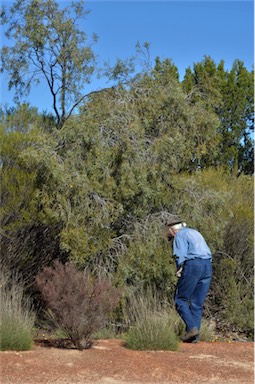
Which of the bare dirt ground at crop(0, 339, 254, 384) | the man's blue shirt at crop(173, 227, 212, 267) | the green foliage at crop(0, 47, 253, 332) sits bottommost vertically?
the bare dirt ground at crop(0, 339, 254, 384)

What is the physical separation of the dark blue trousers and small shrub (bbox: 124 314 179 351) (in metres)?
0.83

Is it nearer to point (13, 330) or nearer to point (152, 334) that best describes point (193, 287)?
point (152, 334)

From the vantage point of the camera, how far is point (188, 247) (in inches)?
350

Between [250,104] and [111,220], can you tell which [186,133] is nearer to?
[111,220]

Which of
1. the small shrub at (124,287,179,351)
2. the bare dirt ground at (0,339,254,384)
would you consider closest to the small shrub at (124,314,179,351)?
the small shrub at (124,287,179,351)

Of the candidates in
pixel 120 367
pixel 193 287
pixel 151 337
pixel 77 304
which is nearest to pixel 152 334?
pixel 151 337

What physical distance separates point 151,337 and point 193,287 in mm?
1361

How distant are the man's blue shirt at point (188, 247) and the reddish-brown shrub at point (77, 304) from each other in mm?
1305

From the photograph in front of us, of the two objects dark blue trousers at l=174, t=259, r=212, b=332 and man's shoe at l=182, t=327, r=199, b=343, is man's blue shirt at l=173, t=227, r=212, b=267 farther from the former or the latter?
man's shoe at l=182, t=327, r=199, b=343

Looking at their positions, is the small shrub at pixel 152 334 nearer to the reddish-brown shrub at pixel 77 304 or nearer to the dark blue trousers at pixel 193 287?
the dark blue trousers at pixel 193 287

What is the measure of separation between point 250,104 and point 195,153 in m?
13.5

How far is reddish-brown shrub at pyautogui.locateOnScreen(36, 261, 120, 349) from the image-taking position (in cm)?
752

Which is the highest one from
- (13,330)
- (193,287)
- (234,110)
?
(234,110)

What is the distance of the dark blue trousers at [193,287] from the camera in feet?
28.7
